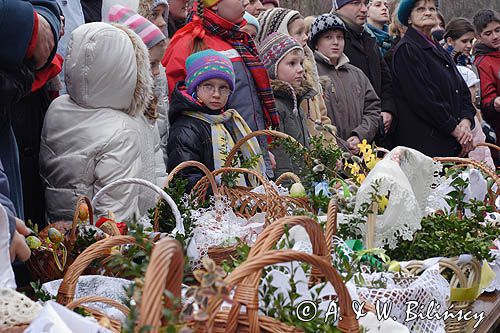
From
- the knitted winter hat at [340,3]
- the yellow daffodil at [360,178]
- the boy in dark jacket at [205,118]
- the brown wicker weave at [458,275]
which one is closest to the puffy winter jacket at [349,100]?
the knitted winter hat at [340,3]

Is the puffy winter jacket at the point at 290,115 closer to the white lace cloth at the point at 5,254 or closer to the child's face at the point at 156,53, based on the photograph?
the child's face at the point at 156,53

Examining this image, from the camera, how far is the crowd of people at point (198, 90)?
3.64 m

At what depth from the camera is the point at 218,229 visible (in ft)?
11.5

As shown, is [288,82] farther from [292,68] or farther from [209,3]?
[209,3]

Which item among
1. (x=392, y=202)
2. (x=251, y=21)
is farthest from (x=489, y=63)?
(x=392, y=202)

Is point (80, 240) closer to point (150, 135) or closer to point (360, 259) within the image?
point (360, 259)

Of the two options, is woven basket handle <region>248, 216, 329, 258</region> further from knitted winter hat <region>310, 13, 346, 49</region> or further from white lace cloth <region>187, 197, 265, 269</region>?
knitted winter hat <region>310, 13, 346, 49</region>

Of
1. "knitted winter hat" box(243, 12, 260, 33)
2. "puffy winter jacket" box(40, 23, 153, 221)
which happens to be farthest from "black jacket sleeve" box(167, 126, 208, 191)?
"knitted winter hat" box(243, 12, 260, 33)

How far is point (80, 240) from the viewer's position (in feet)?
9.81

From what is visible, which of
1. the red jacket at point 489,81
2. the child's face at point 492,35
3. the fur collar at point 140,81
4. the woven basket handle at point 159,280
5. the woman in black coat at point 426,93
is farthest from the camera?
the child's face at point 492,35

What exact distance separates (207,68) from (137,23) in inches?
17.0

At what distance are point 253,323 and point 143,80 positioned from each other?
2.26 metres

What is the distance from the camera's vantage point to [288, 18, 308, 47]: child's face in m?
6.23

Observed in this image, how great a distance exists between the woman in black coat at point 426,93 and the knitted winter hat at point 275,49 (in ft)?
4.21
